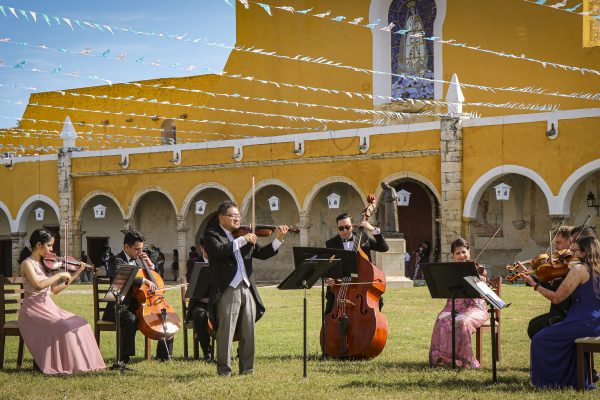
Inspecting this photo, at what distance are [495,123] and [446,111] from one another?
2.07 meters

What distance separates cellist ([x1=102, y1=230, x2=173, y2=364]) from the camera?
9250 millimetres

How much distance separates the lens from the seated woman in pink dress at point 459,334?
28.3ft

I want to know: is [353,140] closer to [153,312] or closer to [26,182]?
[26,182]

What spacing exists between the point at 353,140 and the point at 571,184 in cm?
577

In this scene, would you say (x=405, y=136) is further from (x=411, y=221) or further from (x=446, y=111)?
(x=411, y=221)

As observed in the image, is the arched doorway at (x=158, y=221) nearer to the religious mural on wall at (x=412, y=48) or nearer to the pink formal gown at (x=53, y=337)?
the religious mural on wall at (x=412, y=48)

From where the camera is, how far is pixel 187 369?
8.83 metres

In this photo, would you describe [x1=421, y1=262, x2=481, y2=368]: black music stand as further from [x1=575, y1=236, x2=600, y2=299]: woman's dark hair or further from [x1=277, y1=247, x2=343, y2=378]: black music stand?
[x1=575, y1=236, x2=600, y2=299]: woman's dark hair

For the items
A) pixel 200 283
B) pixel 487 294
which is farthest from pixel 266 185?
pixel 487 294

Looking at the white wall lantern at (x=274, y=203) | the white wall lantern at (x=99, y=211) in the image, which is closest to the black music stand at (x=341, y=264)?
the white wall lantern at (x=274, y=203)

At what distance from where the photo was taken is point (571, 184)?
2120cm

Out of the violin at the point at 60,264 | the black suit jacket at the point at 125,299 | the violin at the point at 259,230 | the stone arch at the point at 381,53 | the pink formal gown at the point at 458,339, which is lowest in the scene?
the pink formal gown at the point at 458,339

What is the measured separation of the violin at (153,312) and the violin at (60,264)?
60 cm

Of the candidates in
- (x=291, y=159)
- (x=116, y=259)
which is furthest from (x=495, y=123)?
(x=116, y=259)
